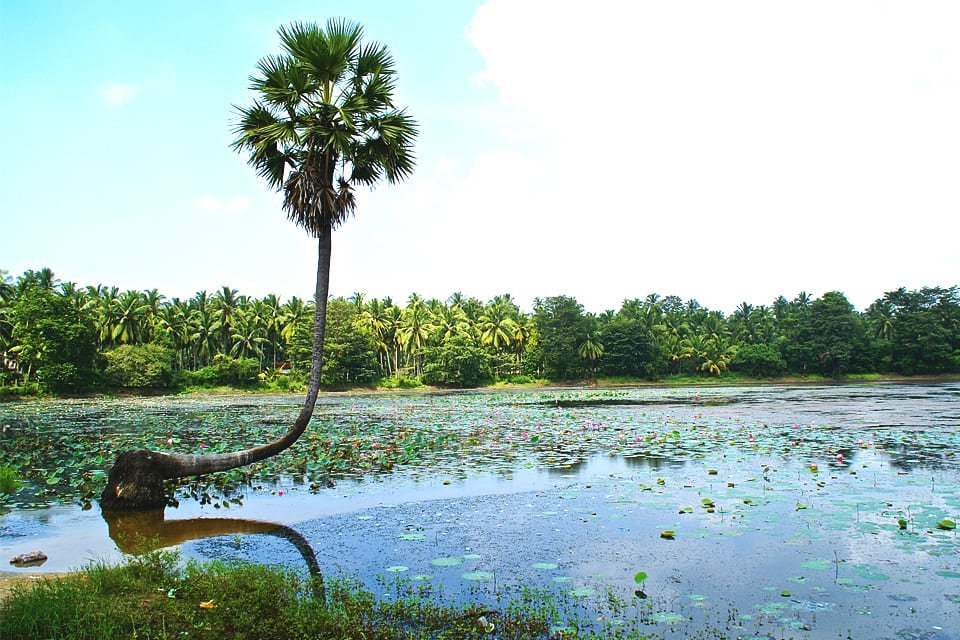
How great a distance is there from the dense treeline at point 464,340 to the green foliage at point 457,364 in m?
0.18

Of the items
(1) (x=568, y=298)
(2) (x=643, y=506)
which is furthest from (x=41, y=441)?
(1) (x=568, y=298)

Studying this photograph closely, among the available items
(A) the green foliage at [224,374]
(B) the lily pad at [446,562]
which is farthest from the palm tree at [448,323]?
(B) the lily pad at [446,562]

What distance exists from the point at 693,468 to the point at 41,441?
20.0m

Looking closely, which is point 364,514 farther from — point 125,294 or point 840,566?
point 125,294

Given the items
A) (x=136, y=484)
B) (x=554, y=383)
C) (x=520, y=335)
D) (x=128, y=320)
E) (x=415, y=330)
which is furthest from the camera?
(x=520, y=335)

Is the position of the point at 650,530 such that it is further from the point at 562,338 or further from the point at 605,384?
the point at 605,384

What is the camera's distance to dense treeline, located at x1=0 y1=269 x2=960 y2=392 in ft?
236

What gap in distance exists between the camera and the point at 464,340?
266 feet

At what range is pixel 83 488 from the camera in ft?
41.1

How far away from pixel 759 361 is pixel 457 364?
4447 centimetres

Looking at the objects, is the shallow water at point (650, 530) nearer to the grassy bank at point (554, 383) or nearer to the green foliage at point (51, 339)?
the green foliage at point (51, 339)

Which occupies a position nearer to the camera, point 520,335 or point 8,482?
point 8,482

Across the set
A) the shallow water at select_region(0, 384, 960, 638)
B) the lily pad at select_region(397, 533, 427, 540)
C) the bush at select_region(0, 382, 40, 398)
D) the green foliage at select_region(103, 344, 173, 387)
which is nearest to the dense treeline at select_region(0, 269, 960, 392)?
the green foliage at select_region(103, 344, 173, 387)

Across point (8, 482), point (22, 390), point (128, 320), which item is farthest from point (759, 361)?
point (8, 482)
